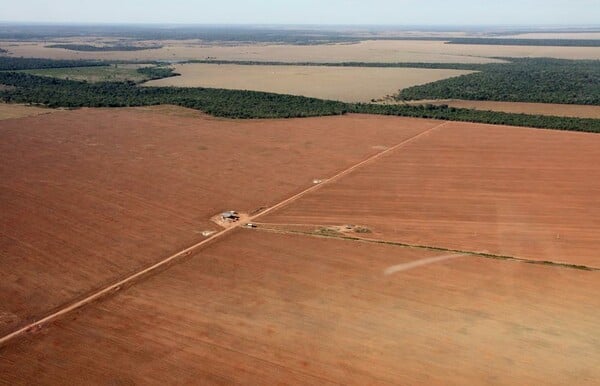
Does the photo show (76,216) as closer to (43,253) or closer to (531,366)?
(43,253)

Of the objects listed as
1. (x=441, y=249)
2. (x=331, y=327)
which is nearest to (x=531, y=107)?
(x=441, y=249)

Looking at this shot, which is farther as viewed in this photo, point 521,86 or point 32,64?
point 32,64

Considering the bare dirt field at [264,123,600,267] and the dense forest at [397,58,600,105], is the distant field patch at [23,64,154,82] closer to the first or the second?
the dense forest at [397,58,600,105]

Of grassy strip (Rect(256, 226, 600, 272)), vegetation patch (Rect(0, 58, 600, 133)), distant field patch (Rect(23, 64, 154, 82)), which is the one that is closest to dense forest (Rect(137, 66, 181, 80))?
distant field patch (Rect(23, 64, 154, 82))

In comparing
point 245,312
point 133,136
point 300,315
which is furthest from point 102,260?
point 133,136

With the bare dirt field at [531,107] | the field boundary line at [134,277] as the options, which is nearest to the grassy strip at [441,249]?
the field boundary line at [134,277]

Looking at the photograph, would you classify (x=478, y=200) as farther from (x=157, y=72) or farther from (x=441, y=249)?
(x=157, y=72)
